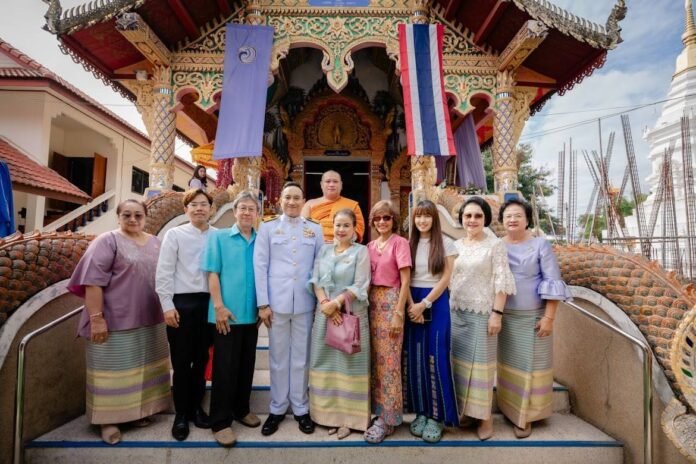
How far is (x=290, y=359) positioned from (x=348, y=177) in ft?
23.4

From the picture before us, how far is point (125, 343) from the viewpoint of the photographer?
252 cm

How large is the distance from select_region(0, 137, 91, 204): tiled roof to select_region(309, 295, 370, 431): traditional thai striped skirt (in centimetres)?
785

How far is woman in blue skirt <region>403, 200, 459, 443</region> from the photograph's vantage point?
8.02ft

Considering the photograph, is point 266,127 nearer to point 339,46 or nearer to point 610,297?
point 339,46

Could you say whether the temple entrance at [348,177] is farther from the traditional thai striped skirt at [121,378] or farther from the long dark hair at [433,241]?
the traditional thai striped skirt at [121,378]

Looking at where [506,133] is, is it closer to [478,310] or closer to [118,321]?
[478,310]

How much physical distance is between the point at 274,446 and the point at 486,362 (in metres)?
1.51

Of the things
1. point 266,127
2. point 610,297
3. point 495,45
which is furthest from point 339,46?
point 610,297

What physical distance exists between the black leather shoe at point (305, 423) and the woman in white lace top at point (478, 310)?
1.03 m

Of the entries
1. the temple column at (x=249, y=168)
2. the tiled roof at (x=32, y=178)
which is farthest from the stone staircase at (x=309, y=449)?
Answer: the tiled roof at (x=32, y=178)

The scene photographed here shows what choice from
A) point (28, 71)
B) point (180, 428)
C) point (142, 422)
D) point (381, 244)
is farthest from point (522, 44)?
point (28, 71)

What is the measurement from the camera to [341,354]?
252cm

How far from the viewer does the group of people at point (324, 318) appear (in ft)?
8.07

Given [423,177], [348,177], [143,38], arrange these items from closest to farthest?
Answer: [143,38], [423,177], [348,177]
